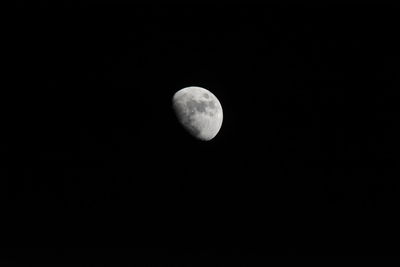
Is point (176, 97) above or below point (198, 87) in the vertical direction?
below

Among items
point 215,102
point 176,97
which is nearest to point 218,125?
point 215,102

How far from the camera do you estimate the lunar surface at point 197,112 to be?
4266mm

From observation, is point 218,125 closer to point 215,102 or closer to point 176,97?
point 215,102

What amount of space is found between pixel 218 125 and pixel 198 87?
57 centimetres

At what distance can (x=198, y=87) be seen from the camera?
15.1 feet

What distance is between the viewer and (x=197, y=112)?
4273mm

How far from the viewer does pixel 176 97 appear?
14.4ft

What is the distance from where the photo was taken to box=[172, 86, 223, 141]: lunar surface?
4.27 meters

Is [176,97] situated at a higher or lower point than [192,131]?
higher

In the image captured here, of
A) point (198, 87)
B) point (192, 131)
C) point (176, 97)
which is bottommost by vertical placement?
point (192, 131)

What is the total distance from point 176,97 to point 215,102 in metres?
0.52

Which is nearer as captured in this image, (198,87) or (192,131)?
(192,131)

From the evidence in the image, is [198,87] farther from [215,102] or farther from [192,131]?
[192,131]

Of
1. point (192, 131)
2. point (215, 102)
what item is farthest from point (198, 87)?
point (192, 131)
